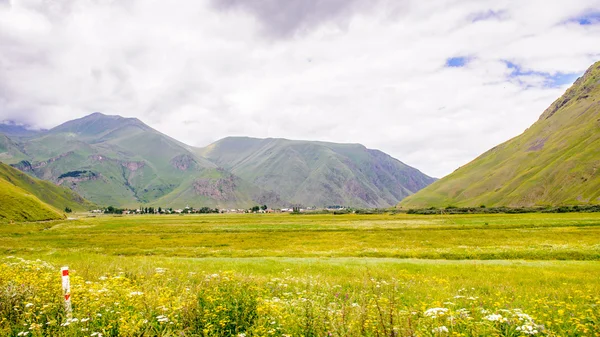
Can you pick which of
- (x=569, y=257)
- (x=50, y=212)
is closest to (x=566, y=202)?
(x=569, y=257)

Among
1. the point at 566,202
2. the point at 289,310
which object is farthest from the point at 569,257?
the point at 566,202

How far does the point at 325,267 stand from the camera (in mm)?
27359

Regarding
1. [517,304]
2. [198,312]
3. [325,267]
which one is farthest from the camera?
[325,267]

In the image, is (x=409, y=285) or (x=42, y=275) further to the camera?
(x=409, y=285)

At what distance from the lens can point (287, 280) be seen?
1941 centimetres

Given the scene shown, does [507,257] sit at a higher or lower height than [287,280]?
lower

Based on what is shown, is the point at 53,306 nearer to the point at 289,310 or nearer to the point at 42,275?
the point at 42,275

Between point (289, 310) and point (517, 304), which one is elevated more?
point (289, 310)

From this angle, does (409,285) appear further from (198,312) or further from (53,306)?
(53,306)

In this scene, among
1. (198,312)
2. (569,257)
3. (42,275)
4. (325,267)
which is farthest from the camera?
(569,257)

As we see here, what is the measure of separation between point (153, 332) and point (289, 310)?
4.31 m

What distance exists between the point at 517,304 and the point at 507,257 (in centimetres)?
2798

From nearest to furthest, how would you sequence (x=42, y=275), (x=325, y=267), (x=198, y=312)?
(x=198, y=312) → (x=42, y=275) → (x=325, y=267)

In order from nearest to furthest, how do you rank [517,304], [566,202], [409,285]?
→ [517,304] < [409,285] < [566,202]
